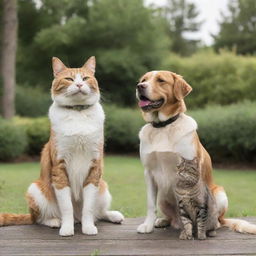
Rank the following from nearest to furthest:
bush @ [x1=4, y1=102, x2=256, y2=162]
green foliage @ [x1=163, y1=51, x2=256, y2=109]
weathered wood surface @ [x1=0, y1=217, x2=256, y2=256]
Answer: weathered wood surface @ [x1=0, y1=217, x2=256, y2=256] < bush @ [x1=4, y1=102, x2=256, y2=162] < green foliage @ [x1=163, y1=51, x2=256, y2=109]

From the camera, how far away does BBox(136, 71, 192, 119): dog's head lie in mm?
3930

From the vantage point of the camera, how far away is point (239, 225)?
4258mm

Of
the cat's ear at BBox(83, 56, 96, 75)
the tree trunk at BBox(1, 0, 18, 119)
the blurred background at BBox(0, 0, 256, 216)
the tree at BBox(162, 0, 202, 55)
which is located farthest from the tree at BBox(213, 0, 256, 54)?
the cat's ear at BBox(83, 56, 96, 75)

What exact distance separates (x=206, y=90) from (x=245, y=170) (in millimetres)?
7750

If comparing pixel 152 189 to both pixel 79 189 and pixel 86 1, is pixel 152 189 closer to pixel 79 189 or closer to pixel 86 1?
pixel 79 189

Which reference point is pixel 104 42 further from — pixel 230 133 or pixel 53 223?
pixel 53 223

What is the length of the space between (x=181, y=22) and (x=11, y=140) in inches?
1239

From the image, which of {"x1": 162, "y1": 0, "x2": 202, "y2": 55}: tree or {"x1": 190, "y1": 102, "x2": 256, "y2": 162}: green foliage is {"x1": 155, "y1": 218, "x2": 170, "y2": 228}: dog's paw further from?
{"x1": 162, "y1": 0, "x2": 202, "y2": 55}: tree

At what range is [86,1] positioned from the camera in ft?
70.2

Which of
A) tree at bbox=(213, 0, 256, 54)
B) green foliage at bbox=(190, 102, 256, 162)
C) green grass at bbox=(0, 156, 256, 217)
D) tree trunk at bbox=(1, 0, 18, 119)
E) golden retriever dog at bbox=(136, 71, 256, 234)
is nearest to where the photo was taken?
golden retriever dog at bbox=(136, 71, 256, 234)

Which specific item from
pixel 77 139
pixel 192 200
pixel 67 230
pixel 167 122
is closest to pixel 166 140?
pixel 167 122

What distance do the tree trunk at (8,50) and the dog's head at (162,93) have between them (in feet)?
39.3

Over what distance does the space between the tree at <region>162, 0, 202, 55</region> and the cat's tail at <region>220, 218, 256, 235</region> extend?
118ft

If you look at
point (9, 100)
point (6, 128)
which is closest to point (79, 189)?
point (6, 128)
